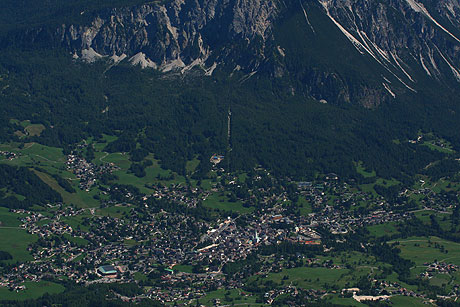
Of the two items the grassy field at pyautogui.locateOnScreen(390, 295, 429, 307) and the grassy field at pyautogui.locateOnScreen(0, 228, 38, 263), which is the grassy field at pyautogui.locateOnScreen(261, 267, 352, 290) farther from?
the grassy field at pyautogui.locateOnScreen(0, 228, 38, 263)

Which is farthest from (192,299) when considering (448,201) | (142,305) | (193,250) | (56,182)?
(448,201)

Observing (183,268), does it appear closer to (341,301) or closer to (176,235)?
(176,235)

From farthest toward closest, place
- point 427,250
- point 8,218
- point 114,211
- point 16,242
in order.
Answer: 1. point 114,211
2. point 8,218
3. point 427,250
4. point 16,242

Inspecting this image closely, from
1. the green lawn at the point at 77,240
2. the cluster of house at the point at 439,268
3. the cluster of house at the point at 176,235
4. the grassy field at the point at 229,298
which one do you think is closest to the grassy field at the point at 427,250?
the cluster of house at the point at 439,268

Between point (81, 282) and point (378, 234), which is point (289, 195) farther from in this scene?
point (81, 282)

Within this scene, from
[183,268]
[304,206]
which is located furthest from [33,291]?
[304,206]

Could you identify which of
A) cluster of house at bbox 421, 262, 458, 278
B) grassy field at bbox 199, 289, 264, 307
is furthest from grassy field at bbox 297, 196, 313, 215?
grassy field at bbox 199, 289, 264, 307
